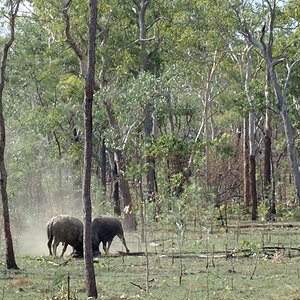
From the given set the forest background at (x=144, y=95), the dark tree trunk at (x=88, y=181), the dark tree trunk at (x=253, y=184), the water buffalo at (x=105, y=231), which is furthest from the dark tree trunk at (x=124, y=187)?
the dark tree trunk at (x=88, y=181)

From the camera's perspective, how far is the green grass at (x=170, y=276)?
49.0 feet

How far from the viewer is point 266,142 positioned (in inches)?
1550

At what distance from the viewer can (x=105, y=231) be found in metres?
24.0

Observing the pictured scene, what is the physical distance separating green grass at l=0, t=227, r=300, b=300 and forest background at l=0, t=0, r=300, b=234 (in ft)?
21.0

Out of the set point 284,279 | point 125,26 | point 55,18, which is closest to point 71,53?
point 125,26

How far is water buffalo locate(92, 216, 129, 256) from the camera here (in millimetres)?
23594

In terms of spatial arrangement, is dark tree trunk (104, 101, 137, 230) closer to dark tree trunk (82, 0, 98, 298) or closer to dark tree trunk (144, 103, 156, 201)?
dark tree trunk (144, 103, 156, 201)

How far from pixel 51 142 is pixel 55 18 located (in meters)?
13.7

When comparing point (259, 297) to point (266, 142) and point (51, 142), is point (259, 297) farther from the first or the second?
point (51, 142)

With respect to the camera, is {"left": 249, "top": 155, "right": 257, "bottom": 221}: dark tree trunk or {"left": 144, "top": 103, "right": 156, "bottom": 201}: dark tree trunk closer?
{"left": 144, "top": 103, "right": 156, "bottom": 201}: dark tree trunk

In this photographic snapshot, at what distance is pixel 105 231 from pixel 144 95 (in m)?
10.1

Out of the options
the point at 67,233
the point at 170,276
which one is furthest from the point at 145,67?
the point at 170,276

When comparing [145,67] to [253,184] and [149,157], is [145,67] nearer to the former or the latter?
[149,157]

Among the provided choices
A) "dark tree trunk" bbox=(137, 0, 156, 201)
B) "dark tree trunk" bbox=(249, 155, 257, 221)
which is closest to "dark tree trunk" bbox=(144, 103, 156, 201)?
"dark tree trunk" bbox=(137, 0, 156, 201)
